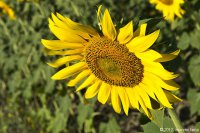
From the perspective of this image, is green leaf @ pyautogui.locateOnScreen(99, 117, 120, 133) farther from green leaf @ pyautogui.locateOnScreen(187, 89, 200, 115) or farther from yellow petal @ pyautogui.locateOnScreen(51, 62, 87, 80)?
yellow petal @ pyautogui.locateOnScreen(51, 62, 87, 80)

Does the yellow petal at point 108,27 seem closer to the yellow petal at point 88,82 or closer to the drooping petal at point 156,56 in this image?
the drooping petal at point 156,56

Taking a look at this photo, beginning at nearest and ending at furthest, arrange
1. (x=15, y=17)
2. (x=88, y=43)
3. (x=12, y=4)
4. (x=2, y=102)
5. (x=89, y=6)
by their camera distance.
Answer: (x=88, y=43), (x=89, y=6), (x=15, y=17), (x=12, y=4), (x=2, y=102)

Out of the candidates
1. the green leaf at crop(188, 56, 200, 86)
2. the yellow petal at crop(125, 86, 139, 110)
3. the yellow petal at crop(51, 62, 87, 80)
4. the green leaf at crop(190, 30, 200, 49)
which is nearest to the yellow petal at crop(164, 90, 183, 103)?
the yellow petal at crop(125, 86, 139, 110)

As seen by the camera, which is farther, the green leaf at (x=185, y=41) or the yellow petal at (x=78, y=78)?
the green leaf at (x=185, y=41)

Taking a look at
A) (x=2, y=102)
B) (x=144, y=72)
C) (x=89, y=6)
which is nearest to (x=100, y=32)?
(x=144, y=72)

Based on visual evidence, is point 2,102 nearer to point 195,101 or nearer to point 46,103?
point 46,103

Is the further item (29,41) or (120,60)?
(29,41)

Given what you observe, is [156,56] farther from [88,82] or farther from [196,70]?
[196,70]

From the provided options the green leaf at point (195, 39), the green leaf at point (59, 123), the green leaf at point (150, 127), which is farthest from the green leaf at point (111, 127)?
the green leaf at point (150, 127)

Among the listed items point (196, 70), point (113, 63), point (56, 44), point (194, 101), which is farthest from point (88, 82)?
point (194, 101)
